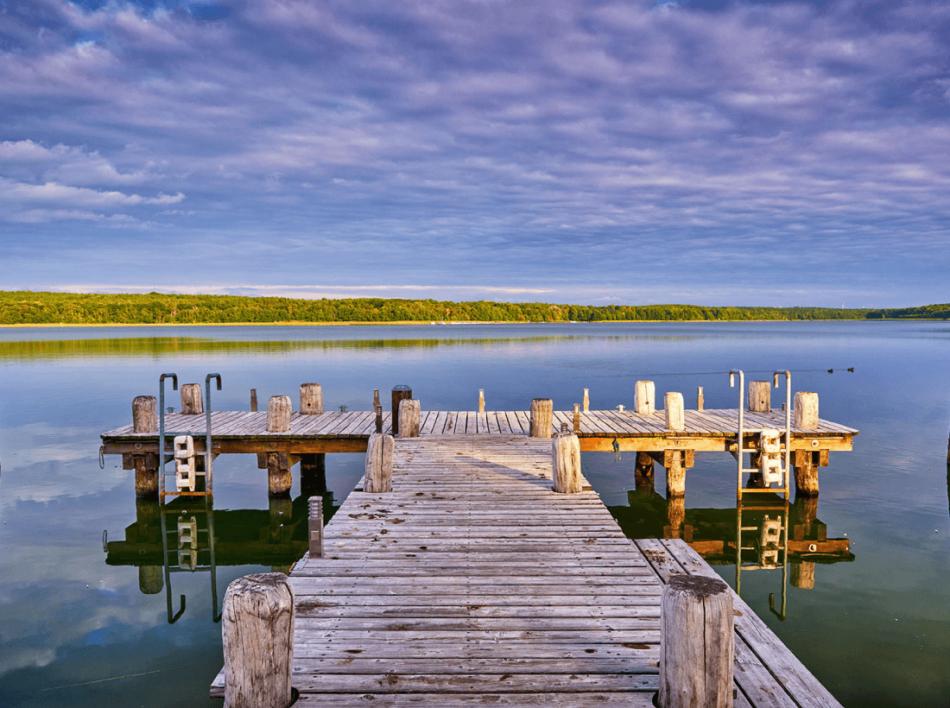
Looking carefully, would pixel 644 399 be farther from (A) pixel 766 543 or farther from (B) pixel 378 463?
(B) pixel 378 463

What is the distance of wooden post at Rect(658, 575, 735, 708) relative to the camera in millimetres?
4082

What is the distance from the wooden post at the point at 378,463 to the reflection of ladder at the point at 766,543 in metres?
6.86

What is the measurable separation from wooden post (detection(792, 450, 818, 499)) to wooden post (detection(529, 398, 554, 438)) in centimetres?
701

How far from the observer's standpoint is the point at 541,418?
1505cm

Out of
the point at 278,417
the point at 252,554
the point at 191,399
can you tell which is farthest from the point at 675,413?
the point at 191,399

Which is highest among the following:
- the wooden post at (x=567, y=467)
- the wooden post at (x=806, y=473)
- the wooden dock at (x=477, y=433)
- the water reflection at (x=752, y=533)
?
the wooden post at (x=567, y=467)

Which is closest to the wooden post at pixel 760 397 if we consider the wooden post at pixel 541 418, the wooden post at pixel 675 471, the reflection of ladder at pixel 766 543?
the reflection of ladder at pixel 766 543

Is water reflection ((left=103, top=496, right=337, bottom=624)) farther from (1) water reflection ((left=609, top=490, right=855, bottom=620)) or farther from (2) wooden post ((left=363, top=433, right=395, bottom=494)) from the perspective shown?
(1) water reflection ((left=609, top=490, right=855, bottom=620))

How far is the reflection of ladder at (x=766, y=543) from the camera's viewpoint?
39.9ft

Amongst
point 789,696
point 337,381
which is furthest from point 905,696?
point 337,381

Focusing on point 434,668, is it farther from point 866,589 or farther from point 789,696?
point 866,589

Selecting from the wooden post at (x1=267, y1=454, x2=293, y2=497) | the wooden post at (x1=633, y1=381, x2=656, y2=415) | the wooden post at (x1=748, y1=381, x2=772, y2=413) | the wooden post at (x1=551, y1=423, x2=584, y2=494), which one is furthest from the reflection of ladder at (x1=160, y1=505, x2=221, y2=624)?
the wooden post at (x1=748, y1=381, x2=772, y2=413)

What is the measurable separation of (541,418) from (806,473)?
298 inches

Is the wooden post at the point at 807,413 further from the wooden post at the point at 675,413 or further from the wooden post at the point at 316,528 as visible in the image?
the wooden post at the point at 316,528
